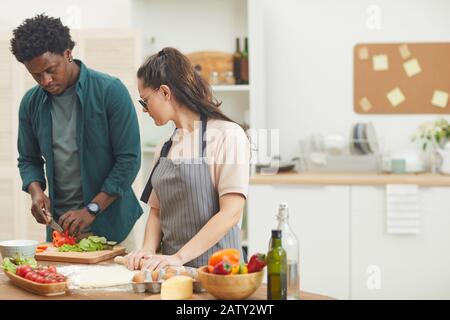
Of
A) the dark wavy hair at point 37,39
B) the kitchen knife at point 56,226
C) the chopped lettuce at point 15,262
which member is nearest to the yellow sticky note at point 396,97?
the dark wavy hair at point 37,39

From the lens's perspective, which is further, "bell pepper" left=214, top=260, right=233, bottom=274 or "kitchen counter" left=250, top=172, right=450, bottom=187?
"kitchen counter" left=250, top=172, right=450, bottom=187

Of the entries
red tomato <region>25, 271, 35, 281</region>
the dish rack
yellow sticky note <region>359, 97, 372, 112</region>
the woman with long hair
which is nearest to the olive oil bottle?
the woman with long hair

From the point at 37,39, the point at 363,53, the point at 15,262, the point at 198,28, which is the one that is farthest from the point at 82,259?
the point at 363,53

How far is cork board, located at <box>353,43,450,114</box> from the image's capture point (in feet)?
15.5

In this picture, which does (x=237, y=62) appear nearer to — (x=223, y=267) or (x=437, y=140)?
(x=437, y=140)

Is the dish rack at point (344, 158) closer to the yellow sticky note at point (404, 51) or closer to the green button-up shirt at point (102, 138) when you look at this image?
the yellow sticky note at point (404, 51)

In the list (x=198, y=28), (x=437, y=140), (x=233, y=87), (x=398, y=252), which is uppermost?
(x=198, y=28)

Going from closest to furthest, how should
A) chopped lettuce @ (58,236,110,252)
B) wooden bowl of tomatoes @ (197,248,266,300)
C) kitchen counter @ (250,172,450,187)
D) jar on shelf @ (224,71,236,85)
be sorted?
wooden bowl of tomatoes @ (197,248,266,300) → chopped lettuce @ (58,236,110,252) → kitchen counter @ (250,172,450,187) → jar on shelf @ (224,71,236,85)

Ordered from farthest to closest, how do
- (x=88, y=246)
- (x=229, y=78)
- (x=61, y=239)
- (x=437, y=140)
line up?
(x=229, y=78)
(x=437, y=140)
(x=61, y=239)
(x=88, y=246)

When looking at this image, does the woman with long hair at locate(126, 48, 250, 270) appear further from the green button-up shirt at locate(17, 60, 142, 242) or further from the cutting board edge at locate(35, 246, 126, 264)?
the green button-up shirt at locate(17, 60, 142, 242)

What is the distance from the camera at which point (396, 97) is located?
477cm

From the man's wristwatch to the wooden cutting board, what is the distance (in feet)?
0.93

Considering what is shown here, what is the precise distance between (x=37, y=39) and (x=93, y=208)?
679 mm
